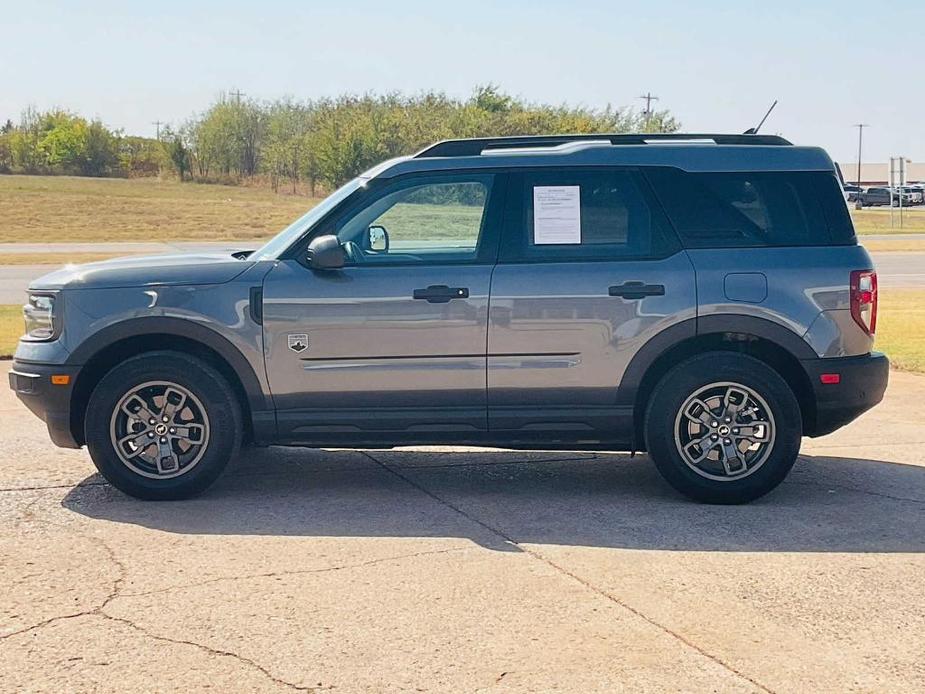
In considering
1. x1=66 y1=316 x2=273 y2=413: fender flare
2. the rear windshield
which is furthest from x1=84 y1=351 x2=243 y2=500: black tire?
the rear windshield

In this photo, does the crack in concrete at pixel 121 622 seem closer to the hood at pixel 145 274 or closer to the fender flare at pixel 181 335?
the fender flare at pixel 181 335

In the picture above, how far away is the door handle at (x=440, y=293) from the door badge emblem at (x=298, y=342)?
655 mm

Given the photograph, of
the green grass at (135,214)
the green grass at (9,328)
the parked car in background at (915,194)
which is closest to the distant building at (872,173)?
the parked car in background at (915,194)

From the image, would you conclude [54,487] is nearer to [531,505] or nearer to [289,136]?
[531,505]

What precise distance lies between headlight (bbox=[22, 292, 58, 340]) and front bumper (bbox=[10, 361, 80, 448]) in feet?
0.58

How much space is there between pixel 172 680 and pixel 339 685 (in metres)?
0.58

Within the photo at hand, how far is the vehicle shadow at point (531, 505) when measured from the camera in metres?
5.93

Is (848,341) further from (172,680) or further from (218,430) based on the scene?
(172,680)

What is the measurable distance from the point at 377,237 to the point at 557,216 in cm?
102

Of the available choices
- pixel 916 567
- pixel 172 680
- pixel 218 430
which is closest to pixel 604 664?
pixel 172 680

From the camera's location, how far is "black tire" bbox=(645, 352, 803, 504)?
6480 mm

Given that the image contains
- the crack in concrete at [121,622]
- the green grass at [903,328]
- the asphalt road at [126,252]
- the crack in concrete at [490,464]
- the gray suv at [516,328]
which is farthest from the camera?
the asphalt road at [126,252]

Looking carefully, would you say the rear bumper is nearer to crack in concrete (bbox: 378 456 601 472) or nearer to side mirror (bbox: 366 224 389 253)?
crack in concrete (bbox: 378 456 601 472)

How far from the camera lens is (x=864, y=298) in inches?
259
